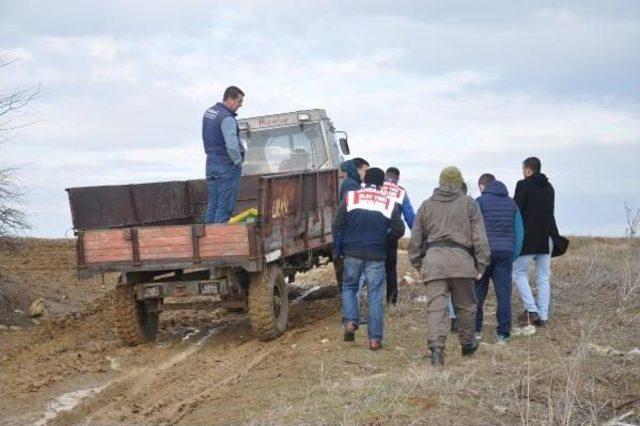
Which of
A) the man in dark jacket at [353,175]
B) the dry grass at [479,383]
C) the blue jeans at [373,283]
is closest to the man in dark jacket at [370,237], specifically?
the blue jeans at [373,283]

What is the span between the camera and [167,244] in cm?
962

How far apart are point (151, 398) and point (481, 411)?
309 centimetres

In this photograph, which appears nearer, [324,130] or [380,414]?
[380,414]

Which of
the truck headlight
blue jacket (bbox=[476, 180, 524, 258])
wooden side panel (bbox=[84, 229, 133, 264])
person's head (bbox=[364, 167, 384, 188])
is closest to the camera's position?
person's head (bbox=[364, 167, 384, 188])

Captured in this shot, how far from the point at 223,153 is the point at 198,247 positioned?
1.50 metres

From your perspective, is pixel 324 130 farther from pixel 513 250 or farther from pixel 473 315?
pixel 473 315

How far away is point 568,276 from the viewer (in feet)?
50.4

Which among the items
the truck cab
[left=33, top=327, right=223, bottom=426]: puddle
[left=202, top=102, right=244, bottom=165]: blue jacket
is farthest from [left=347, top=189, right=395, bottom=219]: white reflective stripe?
the truck cab

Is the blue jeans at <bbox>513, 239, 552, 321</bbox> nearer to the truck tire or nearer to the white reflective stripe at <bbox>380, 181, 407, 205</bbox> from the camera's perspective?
the white reflective stripe at <bbox>380, 181, 407, 205</bbox>

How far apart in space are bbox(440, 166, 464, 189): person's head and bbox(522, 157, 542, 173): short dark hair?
2351mm

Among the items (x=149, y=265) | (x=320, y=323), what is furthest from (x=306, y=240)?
(x=149, y=265)

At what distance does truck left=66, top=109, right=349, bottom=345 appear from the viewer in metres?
9.50

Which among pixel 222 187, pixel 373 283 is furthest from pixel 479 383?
pixel 222 187

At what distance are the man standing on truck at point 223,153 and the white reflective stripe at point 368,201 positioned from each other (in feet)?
6.59
